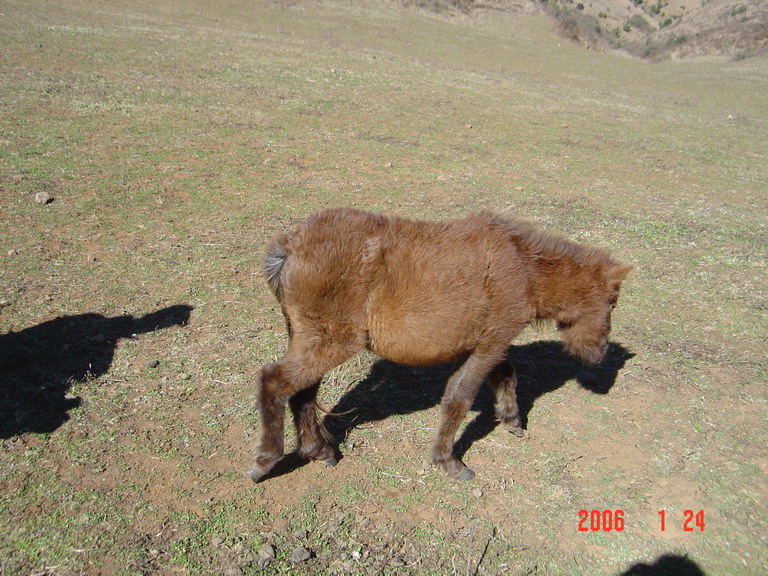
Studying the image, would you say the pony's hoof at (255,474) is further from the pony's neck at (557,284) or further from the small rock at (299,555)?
the pony's neck at (557,284)

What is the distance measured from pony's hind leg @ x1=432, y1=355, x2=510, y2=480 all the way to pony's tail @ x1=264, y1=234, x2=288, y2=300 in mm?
1468

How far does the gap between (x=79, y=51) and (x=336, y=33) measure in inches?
511

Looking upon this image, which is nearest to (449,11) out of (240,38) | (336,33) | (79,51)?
(336,33)

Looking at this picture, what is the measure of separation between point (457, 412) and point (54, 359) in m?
3.37

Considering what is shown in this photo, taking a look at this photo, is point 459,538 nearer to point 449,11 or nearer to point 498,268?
point 498,268

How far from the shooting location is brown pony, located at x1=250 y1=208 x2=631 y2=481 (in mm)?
3863

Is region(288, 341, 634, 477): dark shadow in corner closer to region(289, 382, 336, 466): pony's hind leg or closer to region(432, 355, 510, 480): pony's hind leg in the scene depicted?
region(289, 382, 336, 466): pony's hind leg

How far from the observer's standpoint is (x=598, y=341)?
189 inches

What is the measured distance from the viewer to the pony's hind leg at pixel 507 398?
4.82m

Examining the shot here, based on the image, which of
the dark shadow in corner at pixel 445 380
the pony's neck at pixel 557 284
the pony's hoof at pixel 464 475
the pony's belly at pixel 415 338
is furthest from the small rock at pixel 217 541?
the pony's neck at pixel 557 284
